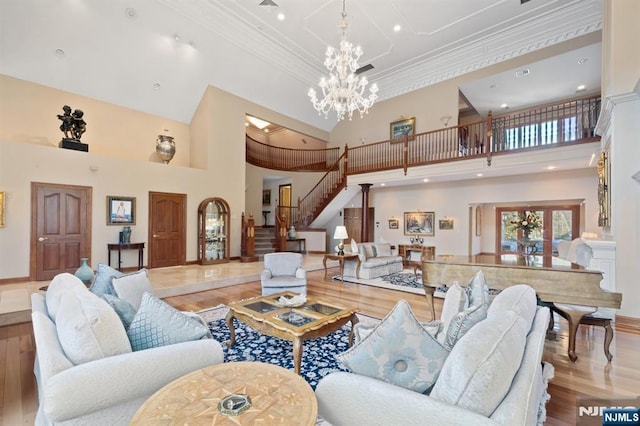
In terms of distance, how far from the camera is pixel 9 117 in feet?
19.4

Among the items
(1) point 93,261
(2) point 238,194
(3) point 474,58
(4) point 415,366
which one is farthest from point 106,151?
(3) point 474,58

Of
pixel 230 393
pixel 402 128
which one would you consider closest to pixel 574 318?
pixel 230 393

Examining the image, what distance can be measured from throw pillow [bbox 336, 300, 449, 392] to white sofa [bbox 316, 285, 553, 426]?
7 centimetres

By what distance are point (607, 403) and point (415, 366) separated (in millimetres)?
2131

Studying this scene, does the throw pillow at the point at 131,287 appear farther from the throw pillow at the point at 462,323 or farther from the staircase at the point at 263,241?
the staircase at the point at 263,241

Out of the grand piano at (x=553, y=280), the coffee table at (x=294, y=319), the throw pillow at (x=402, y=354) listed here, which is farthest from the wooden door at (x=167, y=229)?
the throw pillow at (x=402, y=354)

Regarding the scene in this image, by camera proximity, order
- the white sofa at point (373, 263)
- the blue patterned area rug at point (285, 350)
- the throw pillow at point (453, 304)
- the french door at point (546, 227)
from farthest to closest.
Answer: the french door at point (546, 227)
the white sofa at point (373, 263)
the blue patterned area rug at point (285, 350)
the throw pillow at point (453, 304)

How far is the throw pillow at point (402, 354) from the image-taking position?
1335mm

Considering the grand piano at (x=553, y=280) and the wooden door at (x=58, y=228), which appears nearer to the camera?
the grand piano at (x=553, y=280)

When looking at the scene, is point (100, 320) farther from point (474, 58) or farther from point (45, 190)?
point (474, 58)

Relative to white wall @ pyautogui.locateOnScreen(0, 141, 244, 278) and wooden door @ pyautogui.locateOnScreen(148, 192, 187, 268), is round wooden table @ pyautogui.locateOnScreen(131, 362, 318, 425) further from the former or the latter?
wooden door @ pyautogui.locateOnScreen(148, 192, 187, 268)

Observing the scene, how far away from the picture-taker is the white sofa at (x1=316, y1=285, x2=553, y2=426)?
3.55 feet

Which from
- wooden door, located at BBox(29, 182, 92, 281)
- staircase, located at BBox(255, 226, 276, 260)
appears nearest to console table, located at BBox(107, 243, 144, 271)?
wooden door, located at BBox(29, 182, 92, 281)

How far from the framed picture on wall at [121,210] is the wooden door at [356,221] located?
7.37 m
